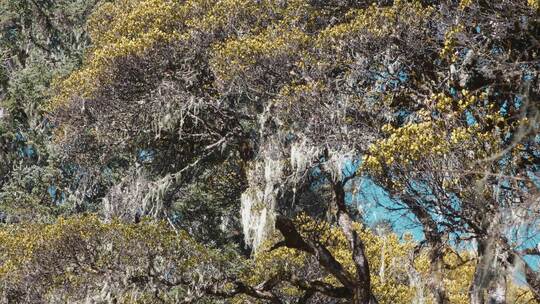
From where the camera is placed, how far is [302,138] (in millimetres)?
7734

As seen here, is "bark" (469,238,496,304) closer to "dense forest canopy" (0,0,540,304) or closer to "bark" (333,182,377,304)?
"dense forest canopy" (0,0,540,304)

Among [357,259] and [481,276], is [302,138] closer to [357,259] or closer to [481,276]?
[357,259]

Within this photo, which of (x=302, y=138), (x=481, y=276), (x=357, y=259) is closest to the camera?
(x=481, y=276)

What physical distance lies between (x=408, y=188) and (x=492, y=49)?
2.11m

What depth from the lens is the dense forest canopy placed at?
6047mm

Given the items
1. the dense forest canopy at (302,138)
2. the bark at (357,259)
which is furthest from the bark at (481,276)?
the bark at (357,259)

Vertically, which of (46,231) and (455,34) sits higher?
(455,34)

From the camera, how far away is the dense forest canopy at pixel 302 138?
6.05 meters

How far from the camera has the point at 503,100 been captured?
23.9ft

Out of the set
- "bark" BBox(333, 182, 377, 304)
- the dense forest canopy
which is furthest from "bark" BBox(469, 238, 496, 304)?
"bark" BBox(333, 182, 377, 304)

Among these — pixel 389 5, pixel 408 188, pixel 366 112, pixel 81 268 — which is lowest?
pixel 81 268

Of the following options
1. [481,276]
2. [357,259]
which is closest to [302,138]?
[357,259]

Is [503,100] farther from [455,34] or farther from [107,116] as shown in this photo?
[107,116]

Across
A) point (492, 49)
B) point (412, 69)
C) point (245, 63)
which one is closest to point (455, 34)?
point (492, 49)
